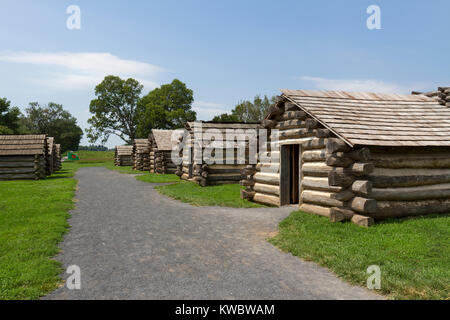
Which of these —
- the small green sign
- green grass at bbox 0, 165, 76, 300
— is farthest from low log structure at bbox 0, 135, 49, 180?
the small green sign

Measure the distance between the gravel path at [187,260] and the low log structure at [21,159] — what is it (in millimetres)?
17024

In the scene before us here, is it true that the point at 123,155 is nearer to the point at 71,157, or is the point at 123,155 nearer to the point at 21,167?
the point at 21,167

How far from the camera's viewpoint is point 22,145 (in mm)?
25094

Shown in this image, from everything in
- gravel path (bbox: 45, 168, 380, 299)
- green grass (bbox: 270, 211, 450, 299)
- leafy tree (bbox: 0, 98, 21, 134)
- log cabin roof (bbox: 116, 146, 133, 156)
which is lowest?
gravel path (bbox: 45, 168, 380, 299)

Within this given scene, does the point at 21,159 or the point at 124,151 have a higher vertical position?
the point at 124,151

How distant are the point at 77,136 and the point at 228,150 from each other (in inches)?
3379

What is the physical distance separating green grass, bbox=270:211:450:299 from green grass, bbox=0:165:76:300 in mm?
4743

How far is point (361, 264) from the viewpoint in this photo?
5.77 meters

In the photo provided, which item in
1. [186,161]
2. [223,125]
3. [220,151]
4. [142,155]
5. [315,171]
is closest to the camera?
[315,171]

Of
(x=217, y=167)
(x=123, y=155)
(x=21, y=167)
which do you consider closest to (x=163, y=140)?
(x=21, y=167)

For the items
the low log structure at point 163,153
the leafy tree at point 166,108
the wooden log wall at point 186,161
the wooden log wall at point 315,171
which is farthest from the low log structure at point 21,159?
the leafy tree at point 166,108

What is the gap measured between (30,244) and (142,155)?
31.5m

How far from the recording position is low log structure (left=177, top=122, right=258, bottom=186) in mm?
19297

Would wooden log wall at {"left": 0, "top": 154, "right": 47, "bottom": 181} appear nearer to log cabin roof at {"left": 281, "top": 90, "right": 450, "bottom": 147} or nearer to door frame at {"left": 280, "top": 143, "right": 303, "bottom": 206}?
door frame at {"left": 280, "top": 143, "right": 303, "bottom": 206}
